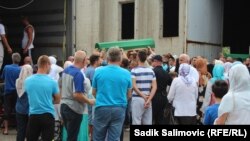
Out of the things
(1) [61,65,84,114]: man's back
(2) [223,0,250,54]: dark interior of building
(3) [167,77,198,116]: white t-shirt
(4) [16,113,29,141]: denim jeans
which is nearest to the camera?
(1) [61,65,84,114]: man's back

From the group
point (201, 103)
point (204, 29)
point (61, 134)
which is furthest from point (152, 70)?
point (204, 29)

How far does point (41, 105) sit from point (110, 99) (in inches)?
44.1

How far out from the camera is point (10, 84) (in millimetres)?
12773

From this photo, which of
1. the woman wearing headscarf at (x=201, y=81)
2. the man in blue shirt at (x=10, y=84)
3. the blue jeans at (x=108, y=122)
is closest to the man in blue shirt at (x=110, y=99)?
the blue jeans at (x=108, y=122)

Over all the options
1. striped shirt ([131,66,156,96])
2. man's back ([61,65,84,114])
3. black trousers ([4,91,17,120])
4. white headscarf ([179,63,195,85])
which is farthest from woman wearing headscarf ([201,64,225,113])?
black trousers ([4,91,17,120])

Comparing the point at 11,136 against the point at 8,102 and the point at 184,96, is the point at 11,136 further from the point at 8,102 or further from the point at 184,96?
the point at 184,96

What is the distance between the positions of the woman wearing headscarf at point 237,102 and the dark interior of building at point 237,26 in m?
13.7

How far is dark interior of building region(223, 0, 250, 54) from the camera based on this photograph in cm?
2005

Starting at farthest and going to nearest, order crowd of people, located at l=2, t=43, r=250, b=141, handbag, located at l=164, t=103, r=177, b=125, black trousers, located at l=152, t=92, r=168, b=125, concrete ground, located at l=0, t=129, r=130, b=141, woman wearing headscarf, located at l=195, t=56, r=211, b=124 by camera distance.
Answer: concrete ground, located at l=0, t=129, r=130, b=141
handbag, located at l=164, t=103, r=177, b=125
woman wearing headscarf, located at l=195, t=56, r=211, b=124
black trousers, located at l=152, t=92, r=168, b=125
crowd of people, located at l=2, t=43, r=250, b=141

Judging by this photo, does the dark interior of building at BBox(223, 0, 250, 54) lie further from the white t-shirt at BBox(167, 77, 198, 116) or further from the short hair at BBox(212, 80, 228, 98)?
the short hair at BBox(212, 80, 228, 98)

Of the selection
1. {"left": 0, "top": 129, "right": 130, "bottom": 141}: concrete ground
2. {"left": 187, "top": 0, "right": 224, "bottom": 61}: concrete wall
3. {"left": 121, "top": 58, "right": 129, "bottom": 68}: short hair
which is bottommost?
{"left": 0, "top": 129, "right": 130, "bottom": 141}: concrete ground

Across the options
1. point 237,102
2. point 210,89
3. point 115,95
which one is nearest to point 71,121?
point 115,95

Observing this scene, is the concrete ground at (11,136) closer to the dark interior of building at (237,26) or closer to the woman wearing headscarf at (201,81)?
the woman wearing headscarf at (201,81)

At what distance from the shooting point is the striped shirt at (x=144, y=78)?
10238 millimetres
